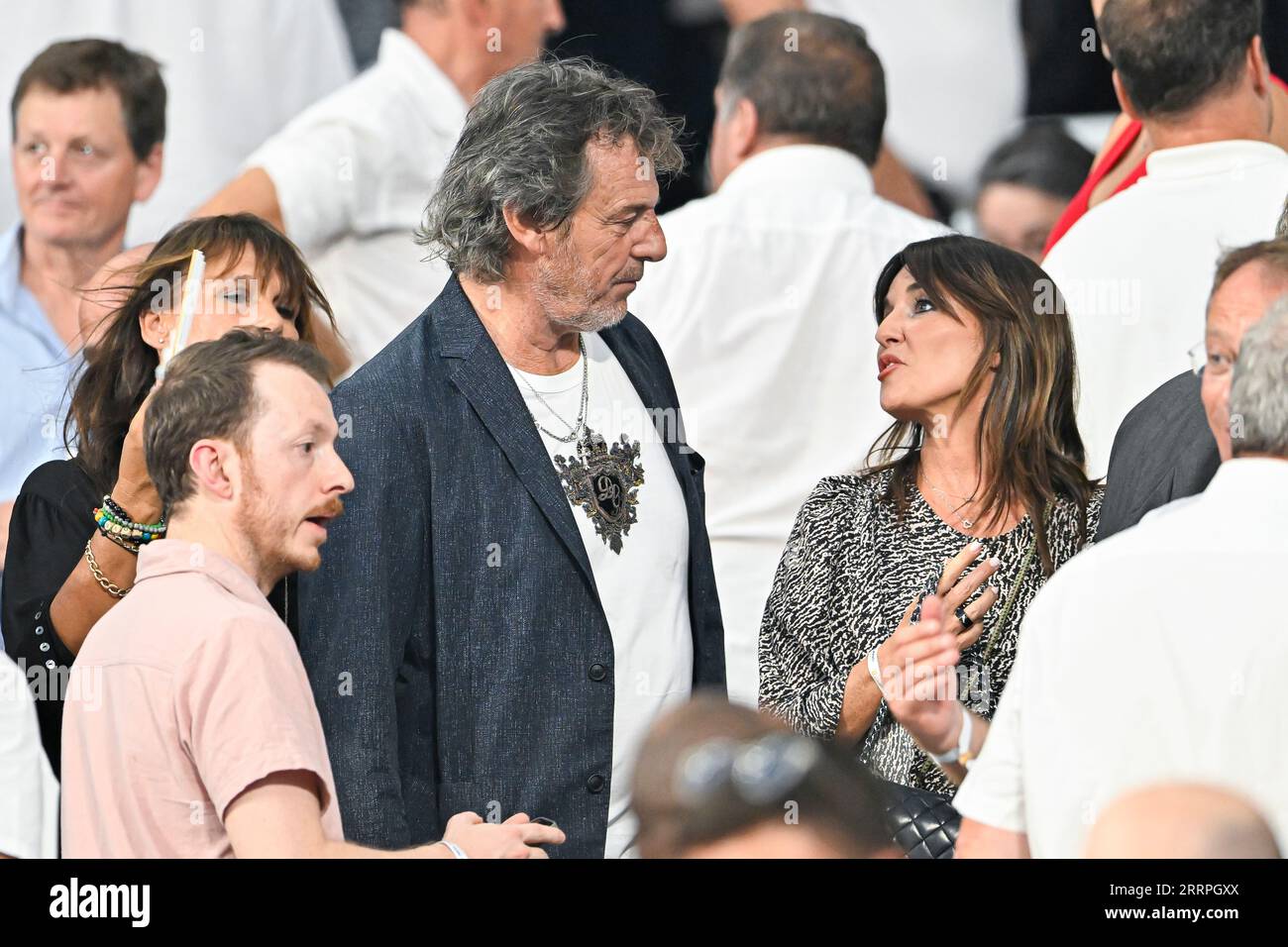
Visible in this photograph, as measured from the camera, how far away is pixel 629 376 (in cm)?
Answer: 326

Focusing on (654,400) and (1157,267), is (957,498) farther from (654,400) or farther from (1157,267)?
(1157,267)

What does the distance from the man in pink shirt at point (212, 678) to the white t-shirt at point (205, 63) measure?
2.82 meters

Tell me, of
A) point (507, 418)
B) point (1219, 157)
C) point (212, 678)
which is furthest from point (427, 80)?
point (212, 678)

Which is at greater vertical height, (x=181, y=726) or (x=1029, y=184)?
(x=1029, y=184)

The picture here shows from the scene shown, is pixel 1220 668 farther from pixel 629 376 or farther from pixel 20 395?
pixel 20 395

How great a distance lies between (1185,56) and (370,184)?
2007 millimetres

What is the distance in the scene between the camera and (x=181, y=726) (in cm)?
232

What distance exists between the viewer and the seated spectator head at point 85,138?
475 cm

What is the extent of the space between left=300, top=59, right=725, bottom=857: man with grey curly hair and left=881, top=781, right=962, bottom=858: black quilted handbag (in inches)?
16.1

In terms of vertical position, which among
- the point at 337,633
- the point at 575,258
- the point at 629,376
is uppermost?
the point at 575,258
